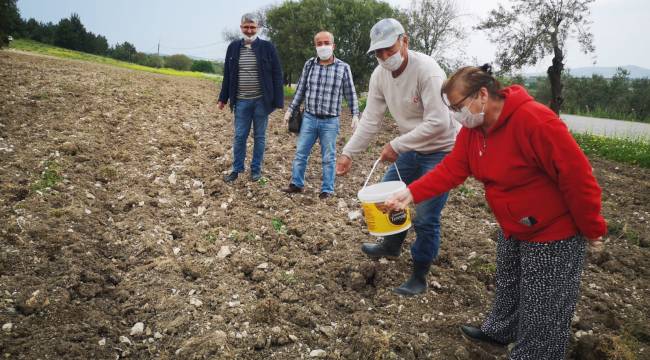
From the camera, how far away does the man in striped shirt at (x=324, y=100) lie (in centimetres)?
518

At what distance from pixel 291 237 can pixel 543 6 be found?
12526 millimetres

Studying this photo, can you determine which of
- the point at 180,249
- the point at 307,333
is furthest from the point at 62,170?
the point at 307,333

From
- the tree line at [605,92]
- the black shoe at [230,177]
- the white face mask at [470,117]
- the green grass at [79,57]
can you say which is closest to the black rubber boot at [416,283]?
the white face mask at [470,117]

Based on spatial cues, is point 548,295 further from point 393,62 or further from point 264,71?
point 264,71

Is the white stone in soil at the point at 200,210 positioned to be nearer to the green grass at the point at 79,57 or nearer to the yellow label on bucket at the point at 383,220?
the yellow label on bucket at the point at 383,220

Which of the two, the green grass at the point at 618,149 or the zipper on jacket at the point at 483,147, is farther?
the green grass at the point at 618,149

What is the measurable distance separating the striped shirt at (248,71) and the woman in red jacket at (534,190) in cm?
347

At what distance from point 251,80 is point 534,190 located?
4.01 meters

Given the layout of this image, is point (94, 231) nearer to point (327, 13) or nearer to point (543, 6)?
point (327, 13)

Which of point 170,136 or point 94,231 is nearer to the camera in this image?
point 94,231

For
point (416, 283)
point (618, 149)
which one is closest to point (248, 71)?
point (416, 283)

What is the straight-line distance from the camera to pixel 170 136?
7586mm

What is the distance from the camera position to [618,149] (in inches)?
342

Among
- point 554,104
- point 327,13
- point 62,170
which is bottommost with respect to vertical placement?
point 62,170
